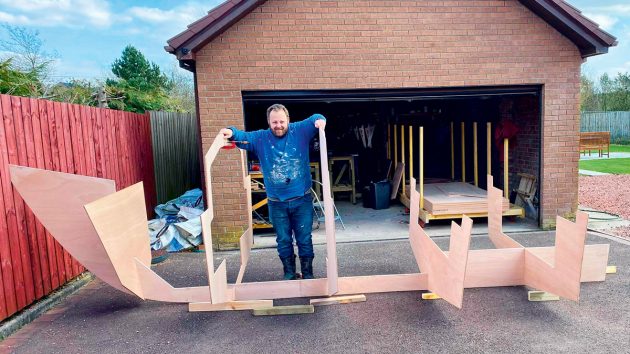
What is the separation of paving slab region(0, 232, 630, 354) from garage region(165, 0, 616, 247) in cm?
244

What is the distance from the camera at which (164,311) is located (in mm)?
4238

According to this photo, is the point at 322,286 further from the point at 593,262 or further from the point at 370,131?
the point at 370,131

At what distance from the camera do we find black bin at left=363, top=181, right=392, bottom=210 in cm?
905

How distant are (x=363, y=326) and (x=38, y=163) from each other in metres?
3.68

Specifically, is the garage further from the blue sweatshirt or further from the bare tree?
the bare tree

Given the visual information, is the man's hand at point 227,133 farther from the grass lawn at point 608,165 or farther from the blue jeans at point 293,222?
the grass lawn at point 608,165

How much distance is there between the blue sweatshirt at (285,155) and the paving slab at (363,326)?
1.15 meters

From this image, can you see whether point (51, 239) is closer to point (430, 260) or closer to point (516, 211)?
point (430, 260)

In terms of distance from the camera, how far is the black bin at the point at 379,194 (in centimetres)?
905

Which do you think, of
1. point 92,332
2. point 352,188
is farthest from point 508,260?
point 352,188

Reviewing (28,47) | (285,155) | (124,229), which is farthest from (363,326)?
(28,47)

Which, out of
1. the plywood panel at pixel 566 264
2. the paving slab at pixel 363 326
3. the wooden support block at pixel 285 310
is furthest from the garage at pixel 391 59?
the plywood panel at pixel 566 264

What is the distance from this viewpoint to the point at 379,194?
29.7 ft

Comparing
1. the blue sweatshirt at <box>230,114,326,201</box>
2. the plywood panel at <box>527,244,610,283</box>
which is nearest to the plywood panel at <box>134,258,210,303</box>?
the blue sweatshirt at <box>230,114,326,201</box>
